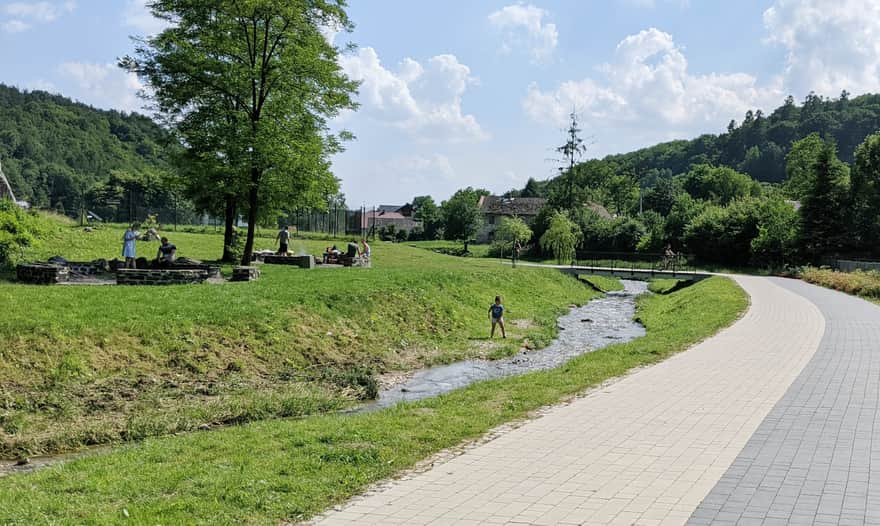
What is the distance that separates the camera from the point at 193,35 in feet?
82.9

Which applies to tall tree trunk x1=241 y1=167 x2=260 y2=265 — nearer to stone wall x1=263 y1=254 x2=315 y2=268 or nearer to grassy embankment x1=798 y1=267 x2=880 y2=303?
stone wall x1=263 y1=254 x2=315 y2=268

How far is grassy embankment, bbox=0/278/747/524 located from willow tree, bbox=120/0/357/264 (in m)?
15.5

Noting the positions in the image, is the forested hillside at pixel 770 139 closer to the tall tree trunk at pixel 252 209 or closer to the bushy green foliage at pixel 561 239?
the bushy green foliage at pixel 561 239

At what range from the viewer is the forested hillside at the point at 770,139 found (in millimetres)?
148000

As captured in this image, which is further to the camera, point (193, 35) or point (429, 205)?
point (429, 205)

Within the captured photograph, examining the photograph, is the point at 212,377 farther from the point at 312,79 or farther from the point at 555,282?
the point at 555,282

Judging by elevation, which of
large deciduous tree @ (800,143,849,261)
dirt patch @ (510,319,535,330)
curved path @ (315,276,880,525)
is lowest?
dirt patch @ (510,319,535,330)

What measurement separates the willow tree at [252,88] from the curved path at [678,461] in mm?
16180

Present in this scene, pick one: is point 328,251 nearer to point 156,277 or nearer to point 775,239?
point 156,277

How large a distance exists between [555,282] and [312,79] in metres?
19.4

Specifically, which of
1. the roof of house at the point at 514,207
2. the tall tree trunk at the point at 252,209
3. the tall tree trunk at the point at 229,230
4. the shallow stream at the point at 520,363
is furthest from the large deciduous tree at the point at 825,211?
the roof of house at the point at 514,207

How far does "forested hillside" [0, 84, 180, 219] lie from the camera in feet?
313

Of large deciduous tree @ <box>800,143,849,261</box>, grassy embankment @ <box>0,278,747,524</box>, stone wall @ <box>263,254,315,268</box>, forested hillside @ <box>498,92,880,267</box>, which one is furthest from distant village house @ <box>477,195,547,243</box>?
grassy embankment @ <box>0,278,747,524</box>

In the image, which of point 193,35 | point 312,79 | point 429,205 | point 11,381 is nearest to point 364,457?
point 11,381
